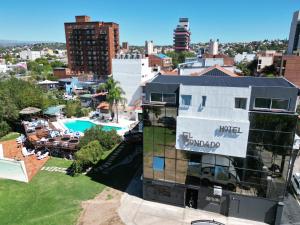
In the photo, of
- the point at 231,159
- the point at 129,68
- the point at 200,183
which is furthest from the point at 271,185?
the point at 129,68

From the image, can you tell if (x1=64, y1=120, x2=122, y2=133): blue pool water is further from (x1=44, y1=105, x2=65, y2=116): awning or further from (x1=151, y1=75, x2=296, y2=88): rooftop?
(x1=151, y1=75, x2=296, y2=88): rooftop

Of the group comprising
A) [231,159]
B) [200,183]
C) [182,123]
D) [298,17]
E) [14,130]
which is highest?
[298,17]

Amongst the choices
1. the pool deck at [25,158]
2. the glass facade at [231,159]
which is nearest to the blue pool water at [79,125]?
the pool deck at [25,158]

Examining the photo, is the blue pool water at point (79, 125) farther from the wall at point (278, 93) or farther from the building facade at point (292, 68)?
the building facade at point (292, 68)

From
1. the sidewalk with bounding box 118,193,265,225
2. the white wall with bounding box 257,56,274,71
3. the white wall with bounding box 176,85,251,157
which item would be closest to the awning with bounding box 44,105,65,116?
the sidewalk with bounding box 118,193,265,225

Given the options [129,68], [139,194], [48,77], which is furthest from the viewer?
[48,77]

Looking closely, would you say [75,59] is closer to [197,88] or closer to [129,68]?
[129,68]
